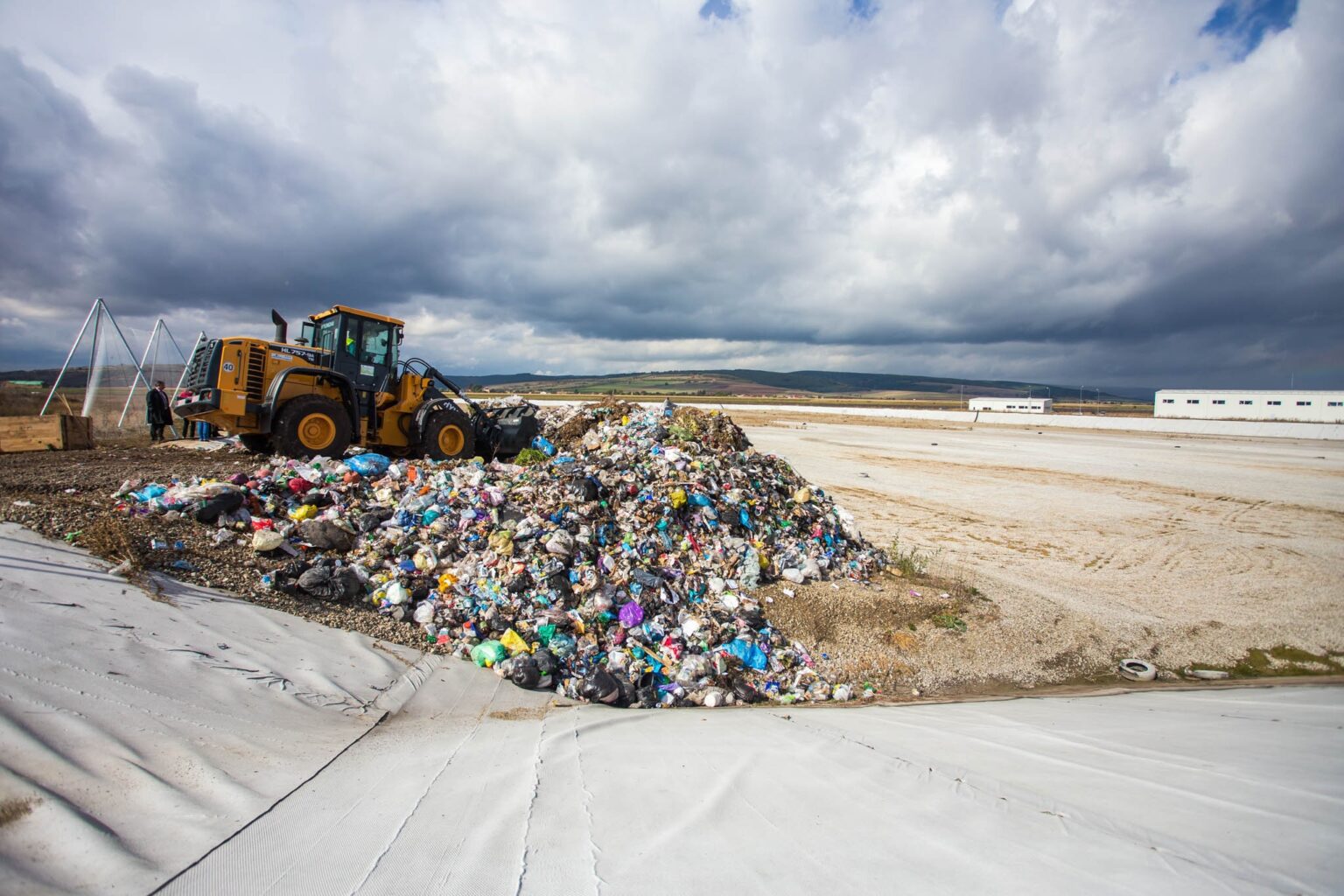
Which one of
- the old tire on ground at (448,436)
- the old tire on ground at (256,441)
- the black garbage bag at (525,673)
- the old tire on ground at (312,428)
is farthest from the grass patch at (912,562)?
the old tire on ground at (256,441)

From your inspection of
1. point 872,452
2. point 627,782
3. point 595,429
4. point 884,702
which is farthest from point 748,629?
point 872,452

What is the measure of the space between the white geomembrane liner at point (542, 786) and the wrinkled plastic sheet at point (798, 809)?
14 millimetres

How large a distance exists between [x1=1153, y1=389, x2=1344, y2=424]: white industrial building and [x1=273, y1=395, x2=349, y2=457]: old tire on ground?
1977 inches

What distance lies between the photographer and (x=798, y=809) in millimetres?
2709

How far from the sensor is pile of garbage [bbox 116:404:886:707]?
498cm

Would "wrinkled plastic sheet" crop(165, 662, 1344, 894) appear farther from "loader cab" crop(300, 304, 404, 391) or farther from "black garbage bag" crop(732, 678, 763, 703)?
"loader cab" crop(300, 304, 404, 391)

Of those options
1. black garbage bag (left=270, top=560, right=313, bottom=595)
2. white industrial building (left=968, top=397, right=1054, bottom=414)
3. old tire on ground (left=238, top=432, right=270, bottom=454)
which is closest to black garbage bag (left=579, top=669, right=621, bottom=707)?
black garbage bag (left=270, top=560, right=313, bottom=595)

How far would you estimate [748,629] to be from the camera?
18.2 feet

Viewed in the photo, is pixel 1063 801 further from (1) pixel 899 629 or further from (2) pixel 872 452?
(2) pixel 872 452

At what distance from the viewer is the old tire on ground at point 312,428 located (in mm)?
8094

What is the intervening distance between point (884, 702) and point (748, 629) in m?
1.27

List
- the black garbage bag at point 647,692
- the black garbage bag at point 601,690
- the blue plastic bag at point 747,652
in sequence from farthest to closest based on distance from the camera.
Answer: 1. the blue plastic bag at point 747,652
2. the black garbage bag at point 647,692
3. the black garbage bag at point 601,690

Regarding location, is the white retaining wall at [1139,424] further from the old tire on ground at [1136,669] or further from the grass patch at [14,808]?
the grass patch at [14,808]

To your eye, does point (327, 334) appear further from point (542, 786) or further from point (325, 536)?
point (542, 786)
